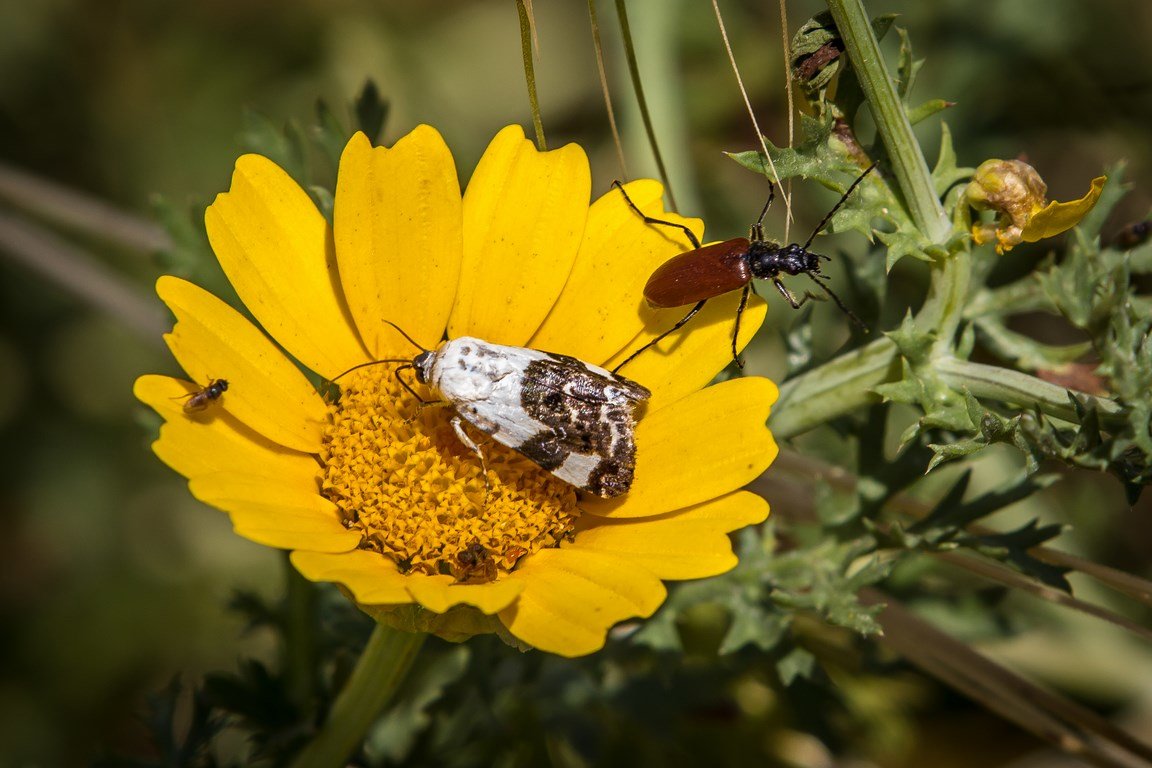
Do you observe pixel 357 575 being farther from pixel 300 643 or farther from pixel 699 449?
pixel 300 643

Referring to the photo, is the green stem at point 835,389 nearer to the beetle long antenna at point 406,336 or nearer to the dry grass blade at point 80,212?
the beetle long antenna at point 406,336

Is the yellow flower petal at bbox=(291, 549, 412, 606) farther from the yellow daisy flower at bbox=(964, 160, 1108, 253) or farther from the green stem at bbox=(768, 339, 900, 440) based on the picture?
the yellow daisy flower at bbox=(964, 160, 1108, 253)

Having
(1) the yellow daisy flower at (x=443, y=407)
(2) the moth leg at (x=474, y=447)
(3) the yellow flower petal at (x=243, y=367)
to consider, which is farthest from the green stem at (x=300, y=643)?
(2) the moth leg at (x=474, y=447)

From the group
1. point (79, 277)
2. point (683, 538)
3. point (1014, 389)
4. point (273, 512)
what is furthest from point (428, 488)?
point (79, 277)

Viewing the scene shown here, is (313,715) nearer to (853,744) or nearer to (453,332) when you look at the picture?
(453,332)

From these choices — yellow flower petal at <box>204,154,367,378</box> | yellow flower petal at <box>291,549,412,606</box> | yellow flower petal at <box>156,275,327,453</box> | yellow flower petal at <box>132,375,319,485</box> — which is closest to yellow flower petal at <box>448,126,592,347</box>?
yellow flower petal at <box>204,154,367,378</box>

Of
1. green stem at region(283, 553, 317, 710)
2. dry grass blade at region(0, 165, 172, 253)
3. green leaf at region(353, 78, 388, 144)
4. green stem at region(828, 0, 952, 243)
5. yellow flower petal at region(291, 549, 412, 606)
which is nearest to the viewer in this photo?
yellow flower petal at region(291, 549, 412, 606)

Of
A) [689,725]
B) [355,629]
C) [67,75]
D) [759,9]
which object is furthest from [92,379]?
[759,9]
